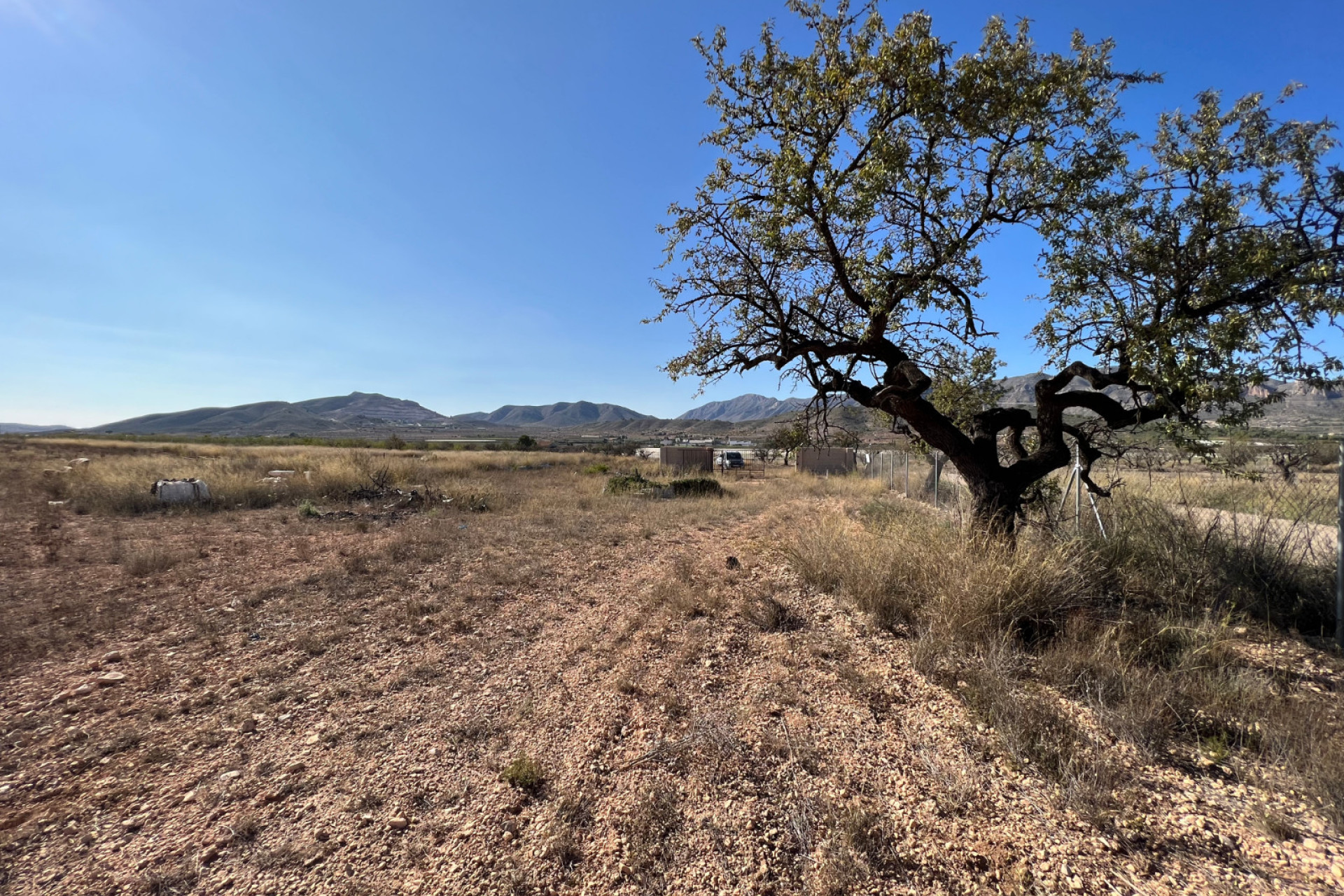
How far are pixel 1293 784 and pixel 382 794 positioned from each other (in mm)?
4980

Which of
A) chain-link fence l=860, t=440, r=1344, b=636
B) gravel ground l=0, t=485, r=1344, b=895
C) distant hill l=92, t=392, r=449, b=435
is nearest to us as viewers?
gravel ground l=0, t=485, r=1344, b=895

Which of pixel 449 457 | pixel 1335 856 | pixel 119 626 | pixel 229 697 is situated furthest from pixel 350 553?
pixel 449 457

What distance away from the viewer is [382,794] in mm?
2881

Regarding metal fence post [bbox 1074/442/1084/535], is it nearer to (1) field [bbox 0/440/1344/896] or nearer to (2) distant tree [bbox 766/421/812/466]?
(1) field [bbox 0/440/1344/896]

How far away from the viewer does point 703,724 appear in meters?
3.47

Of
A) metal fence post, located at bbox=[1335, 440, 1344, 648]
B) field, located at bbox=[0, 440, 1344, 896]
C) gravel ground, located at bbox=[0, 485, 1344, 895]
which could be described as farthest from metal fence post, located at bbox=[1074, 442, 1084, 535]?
gravel ground, located at bbox=[0, 485, 1344, 895]

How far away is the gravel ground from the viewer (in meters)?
2.33

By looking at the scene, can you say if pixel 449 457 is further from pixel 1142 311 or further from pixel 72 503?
pixel 1142 311

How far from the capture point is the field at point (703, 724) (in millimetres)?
2381

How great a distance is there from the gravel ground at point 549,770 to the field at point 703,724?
0.02 metres

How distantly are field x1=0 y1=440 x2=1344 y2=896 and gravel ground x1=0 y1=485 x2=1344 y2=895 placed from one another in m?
0.02

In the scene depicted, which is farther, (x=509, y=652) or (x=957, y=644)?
(x=509, y=652)

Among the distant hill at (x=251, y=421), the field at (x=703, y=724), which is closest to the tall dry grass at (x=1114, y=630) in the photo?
the field at (x=703, y=724)

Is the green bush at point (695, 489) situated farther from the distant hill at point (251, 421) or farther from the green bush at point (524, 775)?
the distant hill at point (251, 421)
